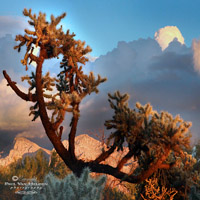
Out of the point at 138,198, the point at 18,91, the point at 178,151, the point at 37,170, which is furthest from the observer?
the point at 37,170

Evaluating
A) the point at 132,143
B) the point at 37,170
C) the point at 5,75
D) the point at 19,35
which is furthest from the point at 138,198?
the point at 37,170

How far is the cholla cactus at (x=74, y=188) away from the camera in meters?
6.75

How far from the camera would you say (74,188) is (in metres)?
6.78

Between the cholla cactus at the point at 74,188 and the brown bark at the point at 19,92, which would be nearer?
the cholla cactus at the point at 74,188

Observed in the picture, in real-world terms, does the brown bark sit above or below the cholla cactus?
above

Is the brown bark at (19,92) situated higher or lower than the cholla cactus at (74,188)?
higher

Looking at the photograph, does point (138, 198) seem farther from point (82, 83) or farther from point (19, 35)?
point (19, 35)

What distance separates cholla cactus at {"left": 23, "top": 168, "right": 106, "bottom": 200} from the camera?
6.75 metres

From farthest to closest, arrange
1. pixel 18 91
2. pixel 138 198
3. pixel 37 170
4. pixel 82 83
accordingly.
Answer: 1. pixel 37 170
2. pixel 138 198
3. pixel 82 83
4. pixel 18 91

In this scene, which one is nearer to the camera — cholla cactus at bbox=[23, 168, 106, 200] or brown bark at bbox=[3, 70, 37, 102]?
cholla cactus at bbox=[23, 168, 106, 200]

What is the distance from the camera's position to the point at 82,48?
9.45m

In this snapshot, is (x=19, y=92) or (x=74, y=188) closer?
(x=74, y=188)

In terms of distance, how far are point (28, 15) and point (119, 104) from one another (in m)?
3.95

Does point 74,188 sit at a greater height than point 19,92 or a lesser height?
lesser
